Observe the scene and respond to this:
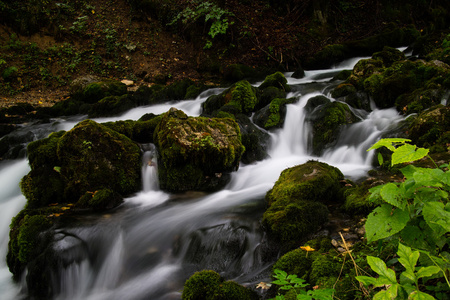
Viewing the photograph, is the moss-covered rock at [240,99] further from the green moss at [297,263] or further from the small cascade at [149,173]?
the green moss at [297,263]

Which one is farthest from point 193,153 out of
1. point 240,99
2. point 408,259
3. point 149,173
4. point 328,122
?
point 408,259

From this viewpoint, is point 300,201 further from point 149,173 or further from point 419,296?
point 149,173

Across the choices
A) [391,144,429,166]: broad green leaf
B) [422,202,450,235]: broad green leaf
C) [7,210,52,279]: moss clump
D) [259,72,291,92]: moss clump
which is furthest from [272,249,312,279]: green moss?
[259,72,291,92]: moss clump

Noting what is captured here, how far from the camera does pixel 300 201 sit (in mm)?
3961

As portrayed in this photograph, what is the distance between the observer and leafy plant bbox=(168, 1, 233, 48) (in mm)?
14445

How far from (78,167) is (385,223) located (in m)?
5.46

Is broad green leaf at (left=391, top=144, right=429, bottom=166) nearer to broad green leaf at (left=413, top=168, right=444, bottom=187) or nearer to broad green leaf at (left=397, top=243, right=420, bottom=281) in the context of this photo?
broad green leaf at (left=413, top=168, right=444, bottom=187)

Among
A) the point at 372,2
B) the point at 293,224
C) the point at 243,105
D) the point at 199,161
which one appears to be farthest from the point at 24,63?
the point at 372,2

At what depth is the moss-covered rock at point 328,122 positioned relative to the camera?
7.43 metres

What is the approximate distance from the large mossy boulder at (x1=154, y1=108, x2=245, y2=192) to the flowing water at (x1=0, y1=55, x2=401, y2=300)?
0.28 meters

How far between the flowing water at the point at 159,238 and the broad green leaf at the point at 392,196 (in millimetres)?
2172

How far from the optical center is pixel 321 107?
8031 millimetres

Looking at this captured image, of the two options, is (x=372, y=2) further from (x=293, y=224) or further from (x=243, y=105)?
(x=293, y=224)

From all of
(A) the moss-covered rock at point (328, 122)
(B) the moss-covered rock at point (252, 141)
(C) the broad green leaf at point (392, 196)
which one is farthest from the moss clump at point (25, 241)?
(A) the moss-covered rock at point (328, 122)
